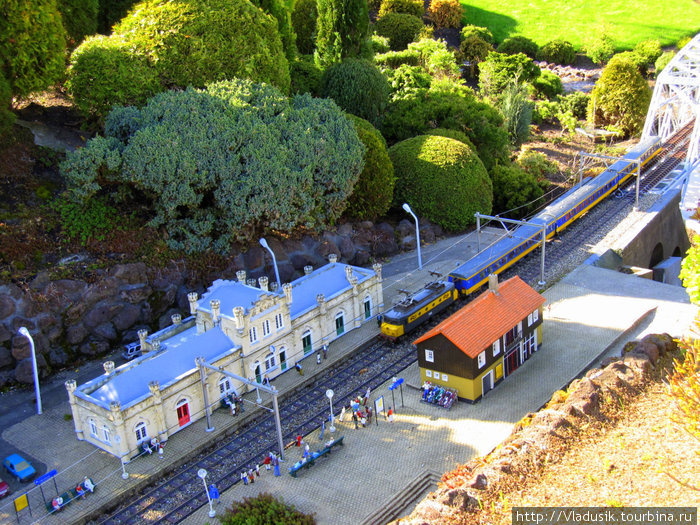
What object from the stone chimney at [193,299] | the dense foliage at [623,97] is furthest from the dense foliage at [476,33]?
the stone chimney at [193,299]

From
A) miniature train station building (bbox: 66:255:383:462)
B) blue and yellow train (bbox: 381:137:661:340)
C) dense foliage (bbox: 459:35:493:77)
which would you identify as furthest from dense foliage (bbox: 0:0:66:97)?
dense foliage (bbox: 459:35:493:77)

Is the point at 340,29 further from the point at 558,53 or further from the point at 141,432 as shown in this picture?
the point at 558,53

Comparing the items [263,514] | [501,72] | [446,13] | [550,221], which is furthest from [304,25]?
[263,514]

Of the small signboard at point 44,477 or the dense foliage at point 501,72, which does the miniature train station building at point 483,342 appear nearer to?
the small signboard at point 44,477

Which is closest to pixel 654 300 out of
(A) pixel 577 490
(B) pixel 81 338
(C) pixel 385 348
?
(C) pixel 385 348

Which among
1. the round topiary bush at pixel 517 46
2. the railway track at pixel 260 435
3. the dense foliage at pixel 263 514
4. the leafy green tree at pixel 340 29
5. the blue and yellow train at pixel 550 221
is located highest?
the leafy green tree at pixel 340 29

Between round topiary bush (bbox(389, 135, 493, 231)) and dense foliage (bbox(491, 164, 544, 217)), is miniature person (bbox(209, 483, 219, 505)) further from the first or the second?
dense foliage (bbox(491, 164, 544, 217))
